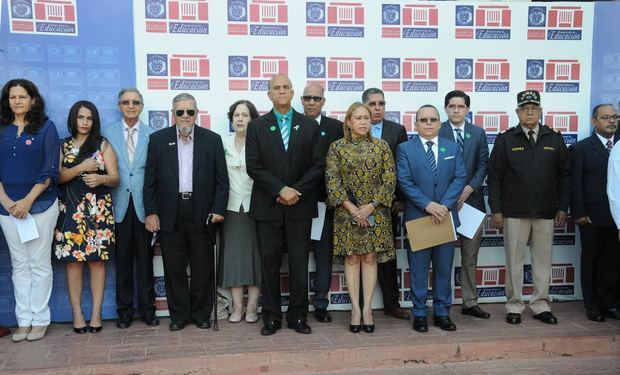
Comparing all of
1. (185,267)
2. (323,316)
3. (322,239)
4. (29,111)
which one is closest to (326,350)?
(323,316)

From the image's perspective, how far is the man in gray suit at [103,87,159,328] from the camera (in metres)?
5.26

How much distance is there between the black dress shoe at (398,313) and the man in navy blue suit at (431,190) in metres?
0.35

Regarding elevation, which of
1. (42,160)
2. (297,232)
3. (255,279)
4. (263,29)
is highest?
(263,29)

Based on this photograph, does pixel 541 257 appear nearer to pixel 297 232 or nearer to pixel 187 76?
pixel 297 232

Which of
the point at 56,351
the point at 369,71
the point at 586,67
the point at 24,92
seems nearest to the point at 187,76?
the point at 24,92

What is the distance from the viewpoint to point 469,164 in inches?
218

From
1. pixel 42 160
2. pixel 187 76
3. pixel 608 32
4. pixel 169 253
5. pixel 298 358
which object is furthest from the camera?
pixel 608 32

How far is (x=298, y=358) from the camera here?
15.1 ft

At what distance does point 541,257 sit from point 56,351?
14.4 feet

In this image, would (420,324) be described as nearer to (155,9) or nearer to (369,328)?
(369,328)

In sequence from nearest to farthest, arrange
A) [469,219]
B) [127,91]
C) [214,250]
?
[127,91]
[214,250]
[469,219]

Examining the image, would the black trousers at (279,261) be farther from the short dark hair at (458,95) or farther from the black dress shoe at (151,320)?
the short dark hair at (458,95)

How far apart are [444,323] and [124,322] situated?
9.55 ft

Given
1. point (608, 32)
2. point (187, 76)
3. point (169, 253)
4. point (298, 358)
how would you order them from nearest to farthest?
1. point (298, 358)
2. point (169, 253)
3. point (187, 76)
4. point (608, 32)
